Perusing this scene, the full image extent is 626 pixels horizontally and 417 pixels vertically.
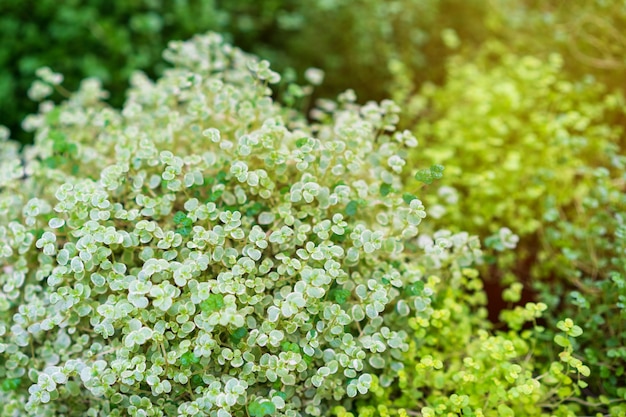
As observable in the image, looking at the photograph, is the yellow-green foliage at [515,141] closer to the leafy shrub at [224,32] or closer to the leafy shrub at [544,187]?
the leafy shrub at [544,187]

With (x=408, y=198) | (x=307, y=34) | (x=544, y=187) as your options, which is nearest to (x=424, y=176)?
(x=408, y=198)

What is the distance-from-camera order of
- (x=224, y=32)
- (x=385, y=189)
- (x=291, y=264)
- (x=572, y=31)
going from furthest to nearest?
(x=224, y=32)
(x=572, y=31)
(x=385, y=189)
(x=291, y=264)

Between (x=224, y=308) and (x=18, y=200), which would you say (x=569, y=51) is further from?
(x=18, y=200)

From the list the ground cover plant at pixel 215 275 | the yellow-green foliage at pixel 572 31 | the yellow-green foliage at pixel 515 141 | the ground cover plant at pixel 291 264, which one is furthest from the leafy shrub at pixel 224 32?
the ground cover plant at pixel 215 275

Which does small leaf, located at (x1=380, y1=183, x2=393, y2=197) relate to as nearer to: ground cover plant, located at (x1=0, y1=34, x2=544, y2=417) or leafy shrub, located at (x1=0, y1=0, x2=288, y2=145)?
ground cover plant, located at (x1=0, y1=34, x2=544, y2=417)

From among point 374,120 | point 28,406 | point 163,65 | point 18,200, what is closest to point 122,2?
point 163,65

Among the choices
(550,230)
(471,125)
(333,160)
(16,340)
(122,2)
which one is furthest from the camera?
(122,2)

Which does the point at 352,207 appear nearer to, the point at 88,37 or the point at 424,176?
the point at 424,176

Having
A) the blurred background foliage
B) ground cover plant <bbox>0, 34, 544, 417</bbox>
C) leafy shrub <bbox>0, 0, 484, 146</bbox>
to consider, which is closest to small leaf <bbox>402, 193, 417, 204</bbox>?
ground cover plant <bbox>0, 34, 544, 417</bbox>
